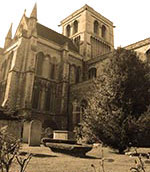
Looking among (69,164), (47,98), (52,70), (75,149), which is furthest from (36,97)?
(69,164)

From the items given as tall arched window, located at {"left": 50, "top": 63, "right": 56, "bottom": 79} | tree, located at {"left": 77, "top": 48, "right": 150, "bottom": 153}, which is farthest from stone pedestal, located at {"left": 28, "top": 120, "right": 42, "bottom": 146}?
tall arched window, located at {"left": 50, "top": 63, "right": 56, "bottom": 79}

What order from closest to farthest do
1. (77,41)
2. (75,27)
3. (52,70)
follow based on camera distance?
(52,70) < (77,41) < (75,27)

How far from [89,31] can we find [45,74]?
14.7 metres

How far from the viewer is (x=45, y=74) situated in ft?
96.5

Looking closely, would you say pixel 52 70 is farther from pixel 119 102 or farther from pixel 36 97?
pixel 119 102

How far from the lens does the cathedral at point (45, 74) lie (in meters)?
24.7

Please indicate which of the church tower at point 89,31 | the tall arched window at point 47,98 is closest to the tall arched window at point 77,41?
the church tower at point 89,31

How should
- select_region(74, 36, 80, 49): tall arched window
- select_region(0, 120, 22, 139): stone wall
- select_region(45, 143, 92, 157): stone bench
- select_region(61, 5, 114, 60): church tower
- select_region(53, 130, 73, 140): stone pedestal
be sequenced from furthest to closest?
select_region(74, 36, 80, 49): tall arched window
select_region(61, 5, 114, 60): church tower
select_region(53, 130, 73, 140): stone pedestal
select_region(0, 120, 22, 139): stone wall
select_region(45, 143, 92, 157): stone bench

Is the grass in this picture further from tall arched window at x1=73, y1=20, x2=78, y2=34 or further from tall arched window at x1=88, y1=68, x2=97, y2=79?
tall arched window at x1=73, y1=20, x2=78, y2=34

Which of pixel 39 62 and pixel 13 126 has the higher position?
pixel 39 62

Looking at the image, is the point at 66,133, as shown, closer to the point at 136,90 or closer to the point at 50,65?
the point at 136,90

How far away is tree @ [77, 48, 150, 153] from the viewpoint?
1138cm

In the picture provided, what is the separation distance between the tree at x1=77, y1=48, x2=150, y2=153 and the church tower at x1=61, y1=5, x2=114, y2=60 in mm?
22249

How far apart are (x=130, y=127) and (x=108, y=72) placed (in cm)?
421
